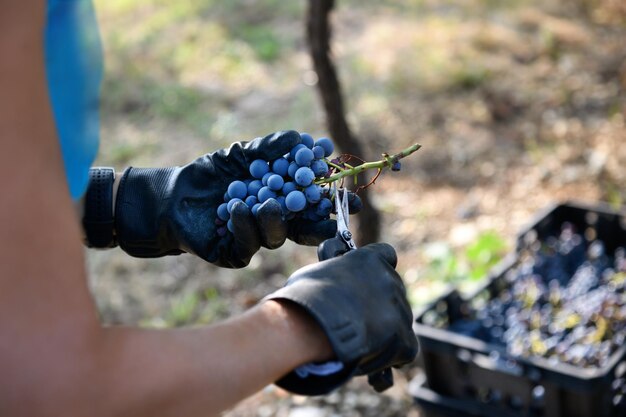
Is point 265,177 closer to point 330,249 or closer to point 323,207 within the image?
point 323,207

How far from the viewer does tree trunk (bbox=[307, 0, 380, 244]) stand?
2.75 meters

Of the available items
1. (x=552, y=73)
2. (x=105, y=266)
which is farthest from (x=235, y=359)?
(x=552, y=73)

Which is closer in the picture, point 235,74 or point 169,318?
point 169,318

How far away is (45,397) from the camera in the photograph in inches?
35.7

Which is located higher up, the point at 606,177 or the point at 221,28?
the point at 221,28

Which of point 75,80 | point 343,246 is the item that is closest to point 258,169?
point 343,246

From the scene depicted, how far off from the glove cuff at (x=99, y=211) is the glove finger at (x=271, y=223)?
360 mm

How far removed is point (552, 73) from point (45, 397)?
4.27m

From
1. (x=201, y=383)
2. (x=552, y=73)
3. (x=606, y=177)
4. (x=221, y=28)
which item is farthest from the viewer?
(x=221, y=28)

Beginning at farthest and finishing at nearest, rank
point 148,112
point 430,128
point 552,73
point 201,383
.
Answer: point 148,112, point 552,73, point 430,128, point 201,383

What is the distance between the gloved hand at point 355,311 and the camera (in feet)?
3.62

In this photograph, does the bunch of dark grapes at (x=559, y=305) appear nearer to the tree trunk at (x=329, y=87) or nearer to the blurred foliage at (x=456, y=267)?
the blurred foliage at (x=456, y=267)

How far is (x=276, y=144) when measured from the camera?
1.52 metres

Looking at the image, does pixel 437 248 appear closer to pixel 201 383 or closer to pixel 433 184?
pixel 433 184
